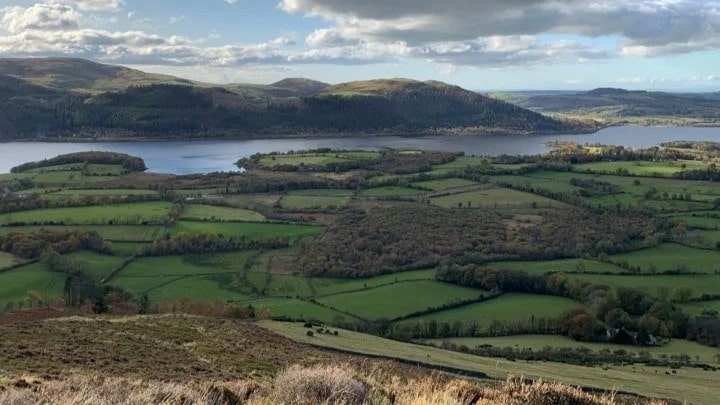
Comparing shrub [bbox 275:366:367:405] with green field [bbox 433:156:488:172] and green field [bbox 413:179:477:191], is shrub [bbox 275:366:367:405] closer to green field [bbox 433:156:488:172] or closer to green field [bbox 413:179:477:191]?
green field [bbox 413:179:477:191]

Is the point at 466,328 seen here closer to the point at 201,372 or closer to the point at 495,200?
the point at 201,372

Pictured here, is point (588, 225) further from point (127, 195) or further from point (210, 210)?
point (127, 195)

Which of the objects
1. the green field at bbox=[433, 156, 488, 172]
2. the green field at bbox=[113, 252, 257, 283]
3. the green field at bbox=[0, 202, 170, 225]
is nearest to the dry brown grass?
the green field at bbox=[113, 252, 257, 283]

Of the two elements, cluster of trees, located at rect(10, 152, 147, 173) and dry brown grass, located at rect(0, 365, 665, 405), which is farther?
cluster of trees, located at rect(10, 152, 147, 173)

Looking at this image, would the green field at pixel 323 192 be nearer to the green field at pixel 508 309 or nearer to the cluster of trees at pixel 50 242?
the cluster of trees at pixel 50 242

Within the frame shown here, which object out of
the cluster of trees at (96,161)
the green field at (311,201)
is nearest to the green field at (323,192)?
the green field at (311,201)

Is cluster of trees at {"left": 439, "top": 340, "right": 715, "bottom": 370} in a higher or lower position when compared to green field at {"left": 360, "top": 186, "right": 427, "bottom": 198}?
lower

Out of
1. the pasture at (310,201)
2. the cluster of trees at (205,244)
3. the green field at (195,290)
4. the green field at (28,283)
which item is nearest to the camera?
the green field at (28,283)
